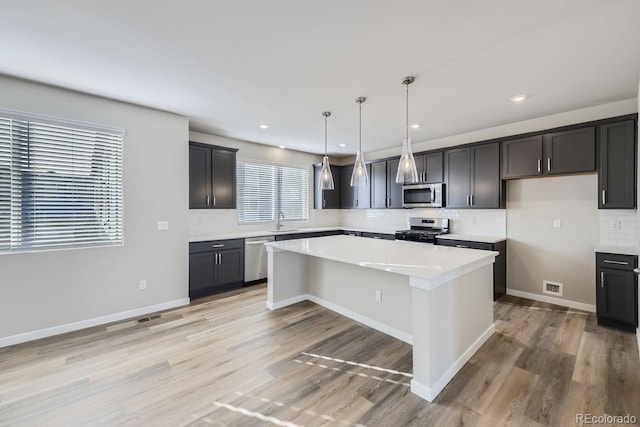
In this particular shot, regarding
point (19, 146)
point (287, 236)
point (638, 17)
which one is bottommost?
point (287, 236)

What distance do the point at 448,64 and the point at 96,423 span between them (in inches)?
148

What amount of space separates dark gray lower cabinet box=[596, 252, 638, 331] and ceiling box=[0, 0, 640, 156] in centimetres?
186

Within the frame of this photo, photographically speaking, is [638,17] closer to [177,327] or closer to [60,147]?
[177,327]

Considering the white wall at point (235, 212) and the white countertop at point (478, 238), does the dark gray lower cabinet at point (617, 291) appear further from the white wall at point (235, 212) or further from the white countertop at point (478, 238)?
the white wall at point (235, 212)

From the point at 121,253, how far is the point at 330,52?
10.8 feet

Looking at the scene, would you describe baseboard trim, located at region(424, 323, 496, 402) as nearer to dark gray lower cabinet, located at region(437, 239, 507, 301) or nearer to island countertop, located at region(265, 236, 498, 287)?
island countertop, located at region(265, 236, 498, 287)

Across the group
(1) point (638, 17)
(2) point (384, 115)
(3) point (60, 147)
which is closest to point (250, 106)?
(2) point (384, 115)

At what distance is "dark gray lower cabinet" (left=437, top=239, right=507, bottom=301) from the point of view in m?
3.94

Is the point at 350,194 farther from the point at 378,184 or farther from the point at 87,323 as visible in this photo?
the point at 87,323

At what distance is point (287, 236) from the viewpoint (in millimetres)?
5234

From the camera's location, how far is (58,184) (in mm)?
Answer: 3010

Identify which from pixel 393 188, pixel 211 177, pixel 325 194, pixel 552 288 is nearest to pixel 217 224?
pixel 211 177

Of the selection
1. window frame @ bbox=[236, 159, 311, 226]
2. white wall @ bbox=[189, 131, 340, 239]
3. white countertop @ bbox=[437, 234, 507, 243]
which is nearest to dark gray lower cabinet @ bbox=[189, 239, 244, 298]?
white wall @ bbox=[189, 131, 340, 239]

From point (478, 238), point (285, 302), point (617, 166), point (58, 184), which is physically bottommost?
point (285, 302)
